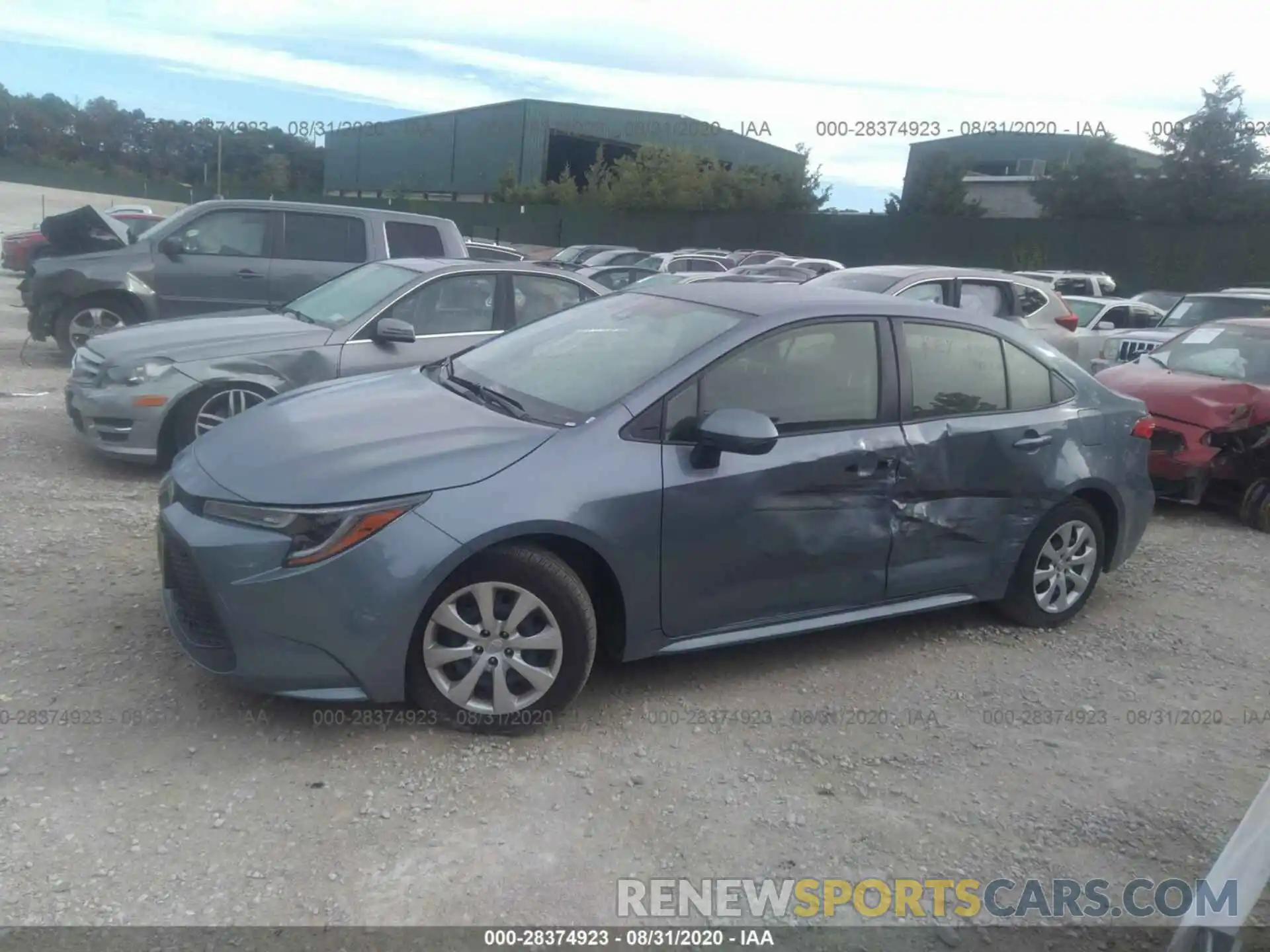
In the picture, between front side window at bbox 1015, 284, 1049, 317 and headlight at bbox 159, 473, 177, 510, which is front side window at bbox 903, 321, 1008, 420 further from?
front side window at bbox 1015, 284, 1049, 317

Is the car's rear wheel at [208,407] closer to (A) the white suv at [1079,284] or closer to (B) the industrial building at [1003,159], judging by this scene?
(A) the white suv at [1079,284]

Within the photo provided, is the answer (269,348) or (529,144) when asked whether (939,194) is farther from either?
(269,348)

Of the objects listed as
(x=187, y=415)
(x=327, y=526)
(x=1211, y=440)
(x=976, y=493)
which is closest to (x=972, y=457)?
(x=976, y=493)

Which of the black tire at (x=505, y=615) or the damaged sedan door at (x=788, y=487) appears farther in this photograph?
the damaged sedan door at (x=788, y=487)

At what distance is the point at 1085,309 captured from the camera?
16516 mm

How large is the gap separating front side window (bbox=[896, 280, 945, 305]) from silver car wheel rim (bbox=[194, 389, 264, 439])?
5554 millimetres

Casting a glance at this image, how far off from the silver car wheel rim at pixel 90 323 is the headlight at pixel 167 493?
24.6 feet

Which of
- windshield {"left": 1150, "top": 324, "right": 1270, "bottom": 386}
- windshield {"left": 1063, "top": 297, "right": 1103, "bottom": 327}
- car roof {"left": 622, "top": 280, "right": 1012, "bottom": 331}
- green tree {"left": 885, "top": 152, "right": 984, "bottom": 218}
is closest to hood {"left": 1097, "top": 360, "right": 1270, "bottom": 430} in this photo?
windshield {"left": 1150, "top": 324, "right": 1270, "bottom": 386}

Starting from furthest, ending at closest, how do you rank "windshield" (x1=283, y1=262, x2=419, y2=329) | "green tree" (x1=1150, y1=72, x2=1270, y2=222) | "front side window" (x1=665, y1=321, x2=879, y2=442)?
"green tree" (x1=1150, y1=72, x2=1270, y2=222), "windshield" (x1=283, y1=262, x2=419, y2=329), "front side window" (x1=665, y1=321, x2=879, y2=442)

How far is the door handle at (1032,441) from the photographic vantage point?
5.27 m

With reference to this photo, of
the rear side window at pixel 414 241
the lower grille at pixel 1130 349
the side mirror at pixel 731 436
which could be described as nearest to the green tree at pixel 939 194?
the lower grille at pixel 1130 349

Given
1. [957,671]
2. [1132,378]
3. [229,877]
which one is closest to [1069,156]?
[1132,378]

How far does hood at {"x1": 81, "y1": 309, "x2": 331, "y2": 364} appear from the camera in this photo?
23.2 ft

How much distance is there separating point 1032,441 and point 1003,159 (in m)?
49.8
